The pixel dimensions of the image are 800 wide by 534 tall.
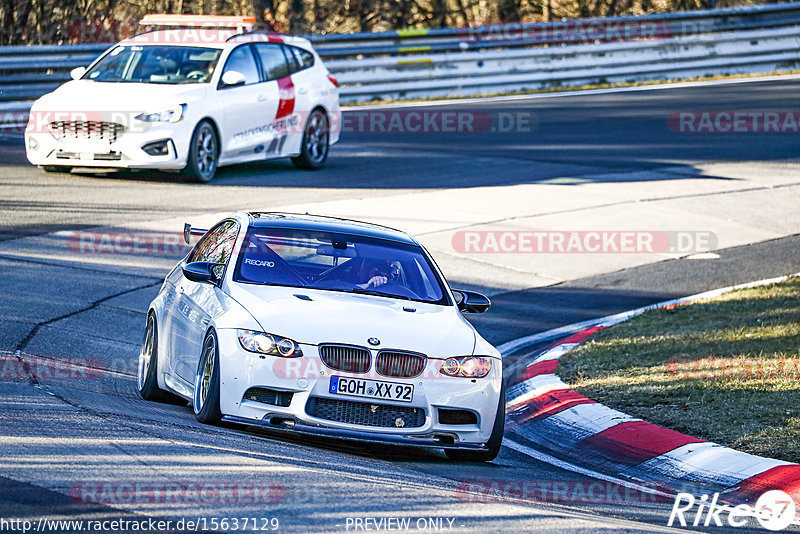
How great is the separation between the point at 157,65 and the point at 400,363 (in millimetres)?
10482

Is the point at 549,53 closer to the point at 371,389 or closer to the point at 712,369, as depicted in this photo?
the point at 712,369

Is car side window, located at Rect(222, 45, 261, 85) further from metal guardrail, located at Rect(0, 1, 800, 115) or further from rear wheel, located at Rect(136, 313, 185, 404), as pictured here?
rear wheel, located at Rect(136, 313, 185, 404)

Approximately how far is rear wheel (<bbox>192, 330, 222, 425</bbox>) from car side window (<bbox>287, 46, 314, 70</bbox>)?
37.8 ft

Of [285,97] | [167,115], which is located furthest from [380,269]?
[285,97]

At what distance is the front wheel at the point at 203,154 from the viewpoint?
1653cm

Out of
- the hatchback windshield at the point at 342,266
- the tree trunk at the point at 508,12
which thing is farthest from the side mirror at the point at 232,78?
the tree trunk at the point at 508,12

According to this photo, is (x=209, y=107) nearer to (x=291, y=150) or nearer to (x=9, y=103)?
(x=291, y=150)

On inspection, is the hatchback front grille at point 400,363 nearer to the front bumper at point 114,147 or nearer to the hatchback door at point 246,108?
the front bumper at point 114,147

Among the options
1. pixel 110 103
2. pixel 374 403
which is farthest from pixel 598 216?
pixel 374 403

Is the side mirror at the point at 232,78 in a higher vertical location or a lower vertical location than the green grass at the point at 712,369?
higher

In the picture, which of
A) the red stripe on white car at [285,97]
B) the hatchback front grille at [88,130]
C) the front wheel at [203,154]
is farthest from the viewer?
the red stripe on white car at [285,97]

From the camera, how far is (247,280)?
8.36m

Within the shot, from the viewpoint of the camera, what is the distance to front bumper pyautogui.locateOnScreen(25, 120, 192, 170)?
15922 millimetres

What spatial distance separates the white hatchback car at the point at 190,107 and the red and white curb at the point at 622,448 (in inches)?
286
